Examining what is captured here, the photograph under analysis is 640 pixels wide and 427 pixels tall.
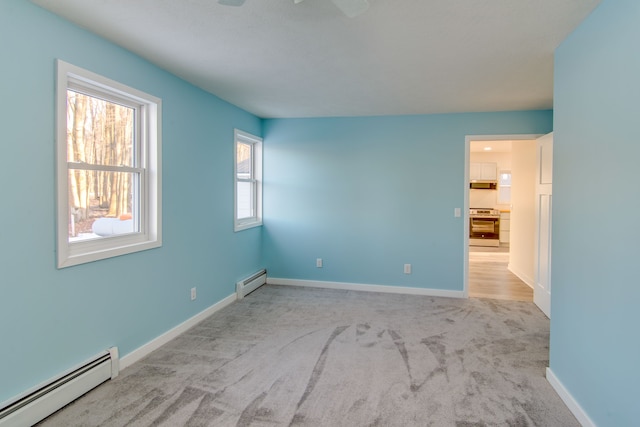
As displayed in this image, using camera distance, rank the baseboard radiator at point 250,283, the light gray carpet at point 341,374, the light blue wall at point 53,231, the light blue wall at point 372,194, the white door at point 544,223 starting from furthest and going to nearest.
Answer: the light blue wall at point 372,194, the baseboard radiator at point 250,283, the white door at point 544,223, the light gray carpet at point 341,374, the light blue wall at point 53,231

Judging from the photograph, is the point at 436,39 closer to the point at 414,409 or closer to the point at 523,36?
the point at 523,36

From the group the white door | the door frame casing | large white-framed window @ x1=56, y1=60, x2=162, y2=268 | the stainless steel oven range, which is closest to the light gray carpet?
the white door

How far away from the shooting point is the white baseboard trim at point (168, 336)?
A: 2684 mm

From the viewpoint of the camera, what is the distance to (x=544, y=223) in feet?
13.1

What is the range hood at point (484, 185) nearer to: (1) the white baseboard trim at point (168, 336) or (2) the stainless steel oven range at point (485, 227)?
(2) the stainless steel oven range at point (485, 227)

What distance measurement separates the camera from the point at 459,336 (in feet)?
10.8

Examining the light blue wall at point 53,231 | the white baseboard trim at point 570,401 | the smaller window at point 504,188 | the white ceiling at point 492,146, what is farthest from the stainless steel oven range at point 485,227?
the light blue wall at point 53,231

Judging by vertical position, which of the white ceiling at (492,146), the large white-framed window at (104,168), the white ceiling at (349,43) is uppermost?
the white ceiling at (492,146)

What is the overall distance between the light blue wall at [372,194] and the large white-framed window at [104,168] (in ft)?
7.58

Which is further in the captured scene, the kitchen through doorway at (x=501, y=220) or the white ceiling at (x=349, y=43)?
the kitchen through doorway at (x=501, y=220)

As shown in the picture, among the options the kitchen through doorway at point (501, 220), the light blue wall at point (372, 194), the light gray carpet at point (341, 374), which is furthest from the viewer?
the kitchen through doorway at point (501, 220)

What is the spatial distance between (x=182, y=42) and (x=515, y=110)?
3.97 metres

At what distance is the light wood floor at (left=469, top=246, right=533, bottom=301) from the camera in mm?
4641


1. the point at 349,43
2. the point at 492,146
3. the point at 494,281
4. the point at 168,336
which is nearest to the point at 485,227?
the point at 492,146
